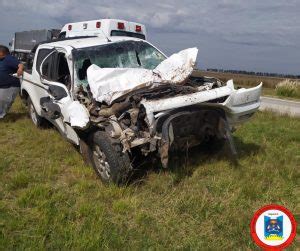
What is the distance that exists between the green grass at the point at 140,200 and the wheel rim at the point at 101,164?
0.16 meters

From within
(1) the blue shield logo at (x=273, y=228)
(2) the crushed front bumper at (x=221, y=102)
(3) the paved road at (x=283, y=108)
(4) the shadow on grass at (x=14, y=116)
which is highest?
(1) the blue shield logo at (x=273, y=228)

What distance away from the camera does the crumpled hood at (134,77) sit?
512cm

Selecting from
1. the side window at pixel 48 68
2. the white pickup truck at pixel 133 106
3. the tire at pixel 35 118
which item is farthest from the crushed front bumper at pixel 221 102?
the tire at pixel 35 118

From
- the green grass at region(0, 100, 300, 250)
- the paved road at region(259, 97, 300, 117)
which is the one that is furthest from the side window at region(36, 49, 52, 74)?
the paved road at region(259, 97, 300, 117)

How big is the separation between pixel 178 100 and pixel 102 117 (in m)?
1.01

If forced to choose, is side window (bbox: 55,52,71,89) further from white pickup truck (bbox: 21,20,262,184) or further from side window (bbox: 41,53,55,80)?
side window (bbox: 41,53,55,80)

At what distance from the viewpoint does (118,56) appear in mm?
6445

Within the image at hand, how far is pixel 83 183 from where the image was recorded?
4.88 meters

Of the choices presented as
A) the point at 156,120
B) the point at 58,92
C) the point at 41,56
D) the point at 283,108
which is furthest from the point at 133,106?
the point at 283,108

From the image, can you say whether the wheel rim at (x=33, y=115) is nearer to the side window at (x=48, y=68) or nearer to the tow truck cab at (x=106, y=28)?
the side window at (x=48, y=68)

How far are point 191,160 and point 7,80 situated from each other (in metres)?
4.91

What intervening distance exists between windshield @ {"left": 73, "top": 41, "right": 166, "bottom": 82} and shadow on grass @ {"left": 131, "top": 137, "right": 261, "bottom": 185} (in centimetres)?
160

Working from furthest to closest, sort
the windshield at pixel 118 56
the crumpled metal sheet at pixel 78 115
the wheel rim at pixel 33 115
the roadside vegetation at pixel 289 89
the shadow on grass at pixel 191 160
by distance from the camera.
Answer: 1. the roadside vegetation at pixel 289 89
2. the wheel rim at pixel 33 115
3. the windshield at pixel 118 56
4. the shadow on grass at pixel 191 160
5. the crumpled metal sheet at pixel 78 115

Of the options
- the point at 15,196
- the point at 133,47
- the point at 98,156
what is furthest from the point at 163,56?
the point at 15,196
